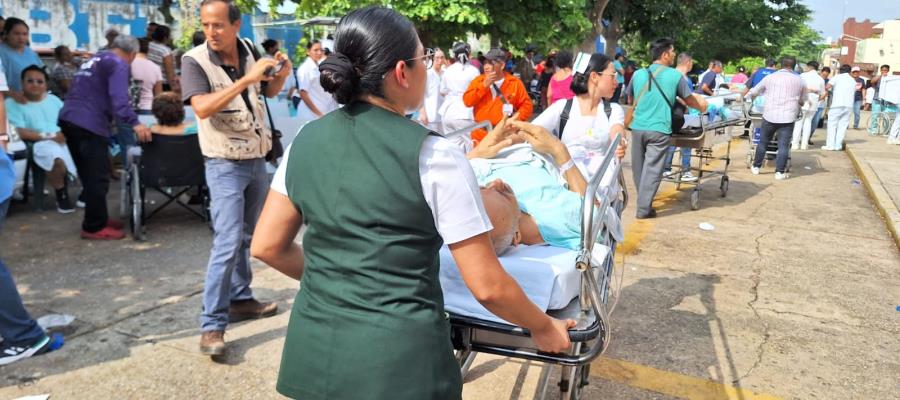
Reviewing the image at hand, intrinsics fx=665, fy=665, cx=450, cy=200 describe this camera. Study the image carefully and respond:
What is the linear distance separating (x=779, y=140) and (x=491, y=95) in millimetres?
5296

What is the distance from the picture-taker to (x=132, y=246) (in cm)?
554

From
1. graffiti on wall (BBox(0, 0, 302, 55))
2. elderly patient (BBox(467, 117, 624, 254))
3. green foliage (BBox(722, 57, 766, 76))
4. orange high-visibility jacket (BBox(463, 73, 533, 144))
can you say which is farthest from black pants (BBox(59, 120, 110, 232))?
green foliage (BBox(722, 57, 766, 76))

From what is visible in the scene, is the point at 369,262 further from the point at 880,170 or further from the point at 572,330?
the point at 880,170

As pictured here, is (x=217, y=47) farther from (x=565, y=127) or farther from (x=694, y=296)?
(x=694, y=296)

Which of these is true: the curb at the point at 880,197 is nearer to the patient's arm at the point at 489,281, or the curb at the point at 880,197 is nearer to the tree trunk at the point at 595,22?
the patient's arm at the point at 489,281

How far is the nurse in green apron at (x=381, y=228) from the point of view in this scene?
148 cm

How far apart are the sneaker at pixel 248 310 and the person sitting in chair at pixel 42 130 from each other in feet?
11.7

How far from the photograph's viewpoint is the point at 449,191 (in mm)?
1479

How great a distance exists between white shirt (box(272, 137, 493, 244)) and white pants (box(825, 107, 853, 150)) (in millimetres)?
13856

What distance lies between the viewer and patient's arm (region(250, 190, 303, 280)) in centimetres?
174

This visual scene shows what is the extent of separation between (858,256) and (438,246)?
5698 millimetres

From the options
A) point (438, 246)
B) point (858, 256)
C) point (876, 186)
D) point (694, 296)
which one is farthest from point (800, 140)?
point (438, 246)

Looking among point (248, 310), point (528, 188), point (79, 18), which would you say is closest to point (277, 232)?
point (528, 188)

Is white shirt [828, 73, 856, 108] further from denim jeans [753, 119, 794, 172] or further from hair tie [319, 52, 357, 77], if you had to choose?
hair tie [319, 52, 357, 77]
